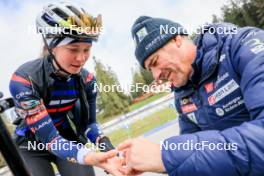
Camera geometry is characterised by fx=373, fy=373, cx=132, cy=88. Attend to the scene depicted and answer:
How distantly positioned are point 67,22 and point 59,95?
1.94ft

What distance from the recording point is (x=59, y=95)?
3.04 m

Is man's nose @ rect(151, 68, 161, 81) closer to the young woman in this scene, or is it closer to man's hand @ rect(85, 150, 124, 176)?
man's hand @ rect(85, 150, 124, 176)

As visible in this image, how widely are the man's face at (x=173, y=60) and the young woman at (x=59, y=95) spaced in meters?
0.74

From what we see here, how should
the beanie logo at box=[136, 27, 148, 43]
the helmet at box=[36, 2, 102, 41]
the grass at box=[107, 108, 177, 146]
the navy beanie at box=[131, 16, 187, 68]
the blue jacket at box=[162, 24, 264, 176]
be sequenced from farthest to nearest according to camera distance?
1. the grass at box=[107, 108, 177, 146]
2. the helmet at box=[36, 2, 102, 41]
3. the beanie logo at box=[136, 27, 148, 43]
4. the navy beanie at box=[131, 16, 187, 68]
5. the blue jacket at box=[162, 24, 264, 176]

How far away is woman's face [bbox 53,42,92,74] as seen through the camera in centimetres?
290

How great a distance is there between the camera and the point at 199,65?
7.47 feet

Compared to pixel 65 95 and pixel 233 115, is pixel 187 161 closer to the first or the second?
pixel 233 115

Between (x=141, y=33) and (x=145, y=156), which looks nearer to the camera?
(x=145, y=156)

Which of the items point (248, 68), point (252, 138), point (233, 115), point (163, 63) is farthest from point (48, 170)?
A: point (252, 138)

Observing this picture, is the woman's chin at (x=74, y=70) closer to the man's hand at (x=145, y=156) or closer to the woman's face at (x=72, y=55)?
the woman's face at (x=72, y=55)

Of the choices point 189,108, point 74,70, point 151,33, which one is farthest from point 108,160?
point 151,33

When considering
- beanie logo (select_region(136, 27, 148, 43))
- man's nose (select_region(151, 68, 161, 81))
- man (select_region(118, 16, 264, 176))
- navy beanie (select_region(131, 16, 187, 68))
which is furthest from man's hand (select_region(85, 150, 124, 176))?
beanie logo (select_region(136, 27, 148, 43))

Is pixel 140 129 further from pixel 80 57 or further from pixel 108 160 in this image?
pixel 108 160

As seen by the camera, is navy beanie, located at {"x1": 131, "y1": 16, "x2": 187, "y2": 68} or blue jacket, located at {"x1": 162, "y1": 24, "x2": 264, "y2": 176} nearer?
blue jacket, located at {"x1": 162, "y1": 24, "x2": 264, "y2": 176}
